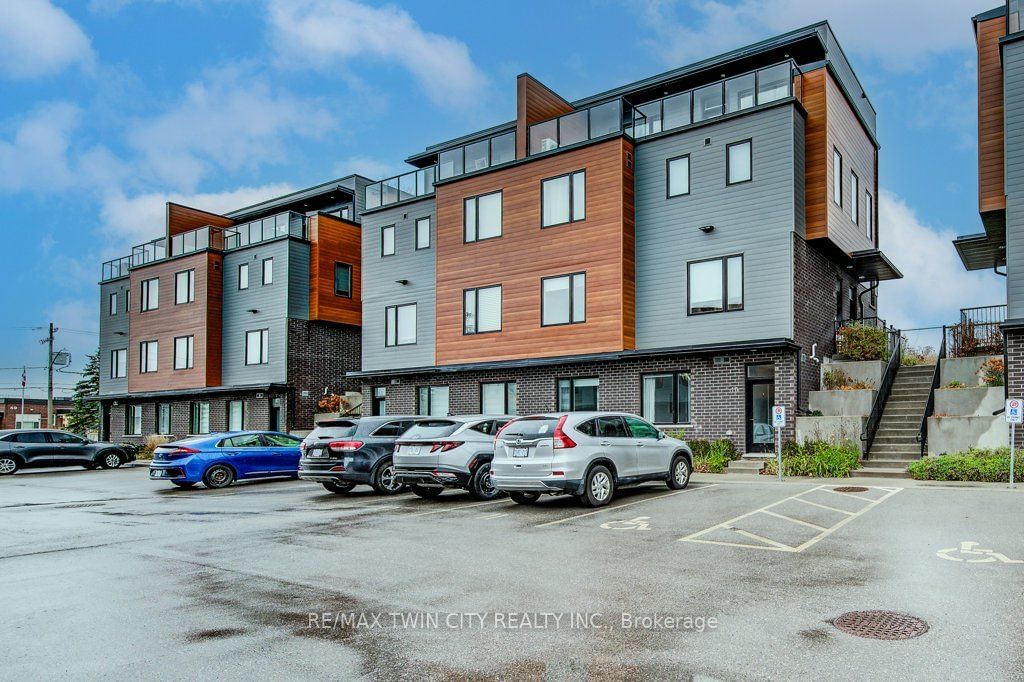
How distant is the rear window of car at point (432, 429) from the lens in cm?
1514

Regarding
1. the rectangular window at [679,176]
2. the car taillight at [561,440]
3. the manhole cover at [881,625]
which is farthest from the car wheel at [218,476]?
the manhole cover at [881,625]

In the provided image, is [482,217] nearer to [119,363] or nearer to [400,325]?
[400,325]

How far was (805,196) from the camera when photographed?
22.4 metres

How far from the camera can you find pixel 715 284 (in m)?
22.5

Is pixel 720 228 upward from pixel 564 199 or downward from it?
downward

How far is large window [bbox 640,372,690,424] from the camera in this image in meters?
22.8

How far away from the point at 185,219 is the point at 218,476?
26.2m

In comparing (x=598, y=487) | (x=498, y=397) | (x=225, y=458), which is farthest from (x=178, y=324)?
A: (x=598, y=487)

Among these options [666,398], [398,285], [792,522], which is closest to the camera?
[792,522]

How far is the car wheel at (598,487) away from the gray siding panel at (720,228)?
9539 mm

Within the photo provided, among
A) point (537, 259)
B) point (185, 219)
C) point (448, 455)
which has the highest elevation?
point (185, 219)

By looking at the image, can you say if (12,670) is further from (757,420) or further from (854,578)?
(757,420)

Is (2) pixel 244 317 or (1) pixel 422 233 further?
(2) pixel 244 317

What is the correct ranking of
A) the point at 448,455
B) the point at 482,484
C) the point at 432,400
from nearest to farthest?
the point at 448,455 → the point at 482,484 → the point at 432,400
